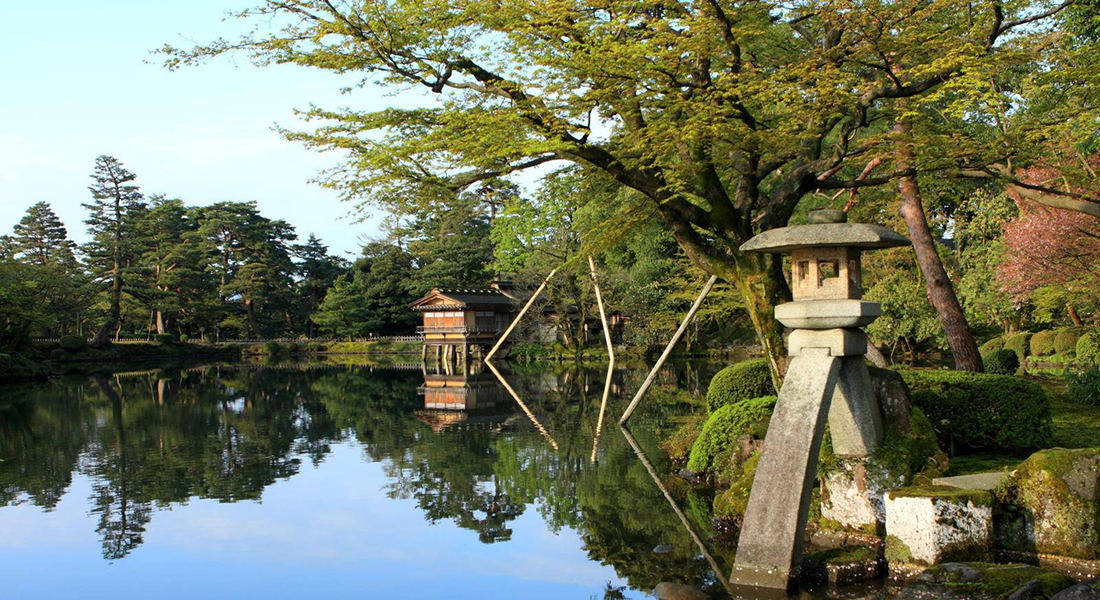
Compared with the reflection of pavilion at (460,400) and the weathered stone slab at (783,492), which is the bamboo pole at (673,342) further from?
the weathered stone slab at (783,492)

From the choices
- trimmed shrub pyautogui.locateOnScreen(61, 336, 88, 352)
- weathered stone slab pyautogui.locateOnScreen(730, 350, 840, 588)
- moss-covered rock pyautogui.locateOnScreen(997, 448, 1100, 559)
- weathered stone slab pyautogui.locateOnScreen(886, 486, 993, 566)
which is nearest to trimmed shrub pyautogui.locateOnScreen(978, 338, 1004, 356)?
moss-covered rock pyautogui.locateOnScreen(997, 448, 1100, 559)

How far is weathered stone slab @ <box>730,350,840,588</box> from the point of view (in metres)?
7.01

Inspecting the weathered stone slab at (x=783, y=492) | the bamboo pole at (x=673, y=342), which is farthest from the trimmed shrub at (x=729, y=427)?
the weathered stone slab at (x=783, y=492)

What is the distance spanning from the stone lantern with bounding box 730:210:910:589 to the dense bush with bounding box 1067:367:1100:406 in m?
8.17

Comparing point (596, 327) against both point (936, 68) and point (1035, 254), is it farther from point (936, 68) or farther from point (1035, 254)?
point (936, 68)

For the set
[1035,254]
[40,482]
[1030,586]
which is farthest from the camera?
[1035,254]

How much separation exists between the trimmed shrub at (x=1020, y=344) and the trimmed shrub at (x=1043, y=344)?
0.59 meters

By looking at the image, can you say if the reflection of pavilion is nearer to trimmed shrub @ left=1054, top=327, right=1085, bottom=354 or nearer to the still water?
the still water

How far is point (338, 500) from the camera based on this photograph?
40.2 feet

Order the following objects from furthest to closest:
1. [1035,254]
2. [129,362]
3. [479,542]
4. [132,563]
Result: [129,362]
[1035,254]
[479,542]
[132,563]

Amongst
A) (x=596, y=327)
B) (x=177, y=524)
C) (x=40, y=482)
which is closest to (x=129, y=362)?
(x=596, y=327)

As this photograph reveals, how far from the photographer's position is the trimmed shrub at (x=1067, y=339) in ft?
81.1

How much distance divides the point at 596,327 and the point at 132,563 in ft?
120

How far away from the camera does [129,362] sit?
49156 millimetres
